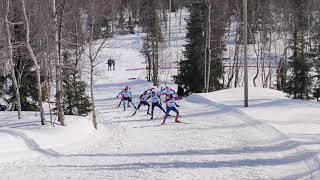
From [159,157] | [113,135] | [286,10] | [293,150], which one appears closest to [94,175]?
[159,157]

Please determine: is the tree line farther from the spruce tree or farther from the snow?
the snow

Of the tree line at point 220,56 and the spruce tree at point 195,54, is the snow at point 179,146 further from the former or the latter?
the spruce tree at point 195,54

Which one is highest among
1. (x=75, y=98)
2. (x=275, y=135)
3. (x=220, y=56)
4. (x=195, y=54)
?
(x=195, y=54)

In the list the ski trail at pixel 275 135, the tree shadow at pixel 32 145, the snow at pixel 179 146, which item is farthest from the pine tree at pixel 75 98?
the tree shadow at pixel 32 145

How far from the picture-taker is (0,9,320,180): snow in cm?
1335

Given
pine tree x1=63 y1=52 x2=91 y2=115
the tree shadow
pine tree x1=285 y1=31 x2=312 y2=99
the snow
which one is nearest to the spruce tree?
pine tree x1=285 y1=31 x2=312 y2=99

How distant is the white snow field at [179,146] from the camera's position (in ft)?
43.7

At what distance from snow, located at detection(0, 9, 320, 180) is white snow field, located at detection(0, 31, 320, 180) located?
3 centimetres

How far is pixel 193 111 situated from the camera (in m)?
29.0

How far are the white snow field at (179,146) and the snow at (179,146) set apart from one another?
1.0 inches

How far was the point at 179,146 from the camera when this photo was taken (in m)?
17.5

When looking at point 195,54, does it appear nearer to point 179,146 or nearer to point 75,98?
point 75,98

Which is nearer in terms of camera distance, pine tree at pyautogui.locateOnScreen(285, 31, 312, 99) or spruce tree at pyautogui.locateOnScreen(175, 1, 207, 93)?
pine tree at pyautogui.locateOnScreen(285, 31, 312, 99)

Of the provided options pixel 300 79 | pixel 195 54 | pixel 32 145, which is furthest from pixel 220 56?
pixel 32 145
